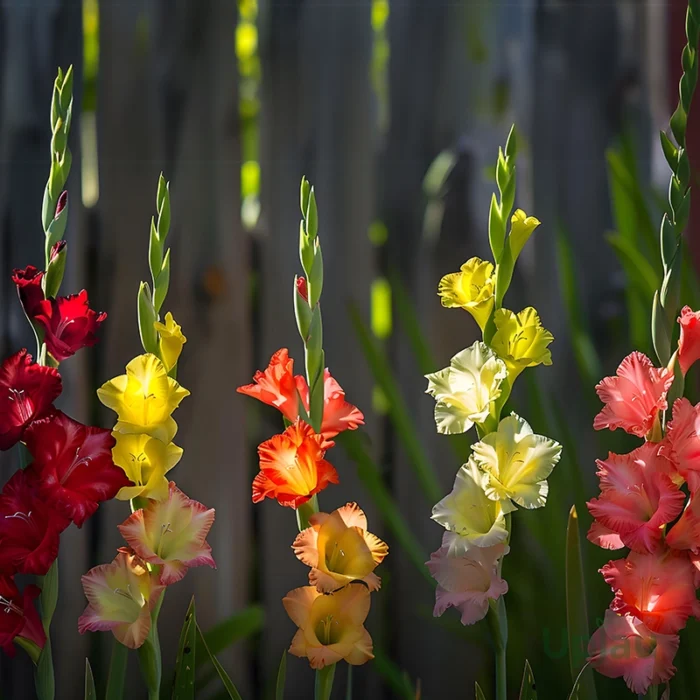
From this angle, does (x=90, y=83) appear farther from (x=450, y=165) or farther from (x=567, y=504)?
(x=567, y=504)

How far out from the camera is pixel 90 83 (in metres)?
1.02

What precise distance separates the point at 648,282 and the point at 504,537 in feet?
1.60

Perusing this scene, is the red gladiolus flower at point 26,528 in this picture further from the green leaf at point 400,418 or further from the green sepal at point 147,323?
the green leaf at point 400,418

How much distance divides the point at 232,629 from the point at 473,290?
556 millimetres

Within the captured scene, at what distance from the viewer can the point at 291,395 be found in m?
0.58

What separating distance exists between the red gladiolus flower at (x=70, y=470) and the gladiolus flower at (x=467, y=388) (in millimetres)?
213

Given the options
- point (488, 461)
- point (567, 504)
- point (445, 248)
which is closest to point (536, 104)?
point (445, 248)

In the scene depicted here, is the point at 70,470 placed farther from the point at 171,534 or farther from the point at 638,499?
the point at 638,499

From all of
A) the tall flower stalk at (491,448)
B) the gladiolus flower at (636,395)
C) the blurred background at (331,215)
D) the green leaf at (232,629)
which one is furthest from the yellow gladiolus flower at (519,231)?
the green leaf at (232,629)

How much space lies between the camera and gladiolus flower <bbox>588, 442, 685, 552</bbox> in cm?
53

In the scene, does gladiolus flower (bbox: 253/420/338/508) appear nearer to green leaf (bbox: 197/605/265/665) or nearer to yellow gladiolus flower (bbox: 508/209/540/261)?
yellow gladiolus flower (bbox: 508/209/540/261)

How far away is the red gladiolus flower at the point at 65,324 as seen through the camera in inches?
22.1

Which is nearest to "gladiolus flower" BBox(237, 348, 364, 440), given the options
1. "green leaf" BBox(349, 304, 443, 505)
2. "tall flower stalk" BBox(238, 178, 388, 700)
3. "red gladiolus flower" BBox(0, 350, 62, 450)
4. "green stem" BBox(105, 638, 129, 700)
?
"tall flower stalk" BBox(238, 178, 388, 700)

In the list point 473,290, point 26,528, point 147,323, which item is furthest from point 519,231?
point 26,528
